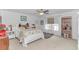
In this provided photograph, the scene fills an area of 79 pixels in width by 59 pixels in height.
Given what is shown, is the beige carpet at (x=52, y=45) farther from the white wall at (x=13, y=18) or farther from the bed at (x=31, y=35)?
the white wall at (x=13, y=18)

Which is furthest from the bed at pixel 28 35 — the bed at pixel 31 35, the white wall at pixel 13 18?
the white wall at pixel 13 18

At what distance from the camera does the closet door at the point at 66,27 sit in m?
1.58

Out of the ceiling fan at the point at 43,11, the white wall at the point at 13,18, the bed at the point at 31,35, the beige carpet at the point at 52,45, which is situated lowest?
the beige carpet at the point at 52,45

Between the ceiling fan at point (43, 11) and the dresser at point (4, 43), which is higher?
the ceiling fan at point (43, 11)

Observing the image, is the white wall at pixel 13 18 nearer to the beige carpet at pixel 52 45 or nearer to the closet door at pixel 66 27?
the beige carpet at pixel 52 45

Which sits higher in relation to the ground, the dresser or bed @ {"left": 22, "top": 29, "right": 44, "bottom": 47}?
bed @ {"left": 22, "top": 29, "right": 44, "bottom": 47}

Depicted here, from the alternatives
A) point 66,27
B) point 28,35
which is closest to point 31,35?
point 28,35

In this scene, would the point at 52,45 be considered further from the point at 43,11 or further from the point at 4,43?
the point at 4,43

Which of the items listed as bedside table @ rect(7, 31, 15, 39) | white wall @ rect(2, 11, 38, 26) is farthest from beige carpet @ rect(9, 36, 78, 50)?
white wall @ rect(2, 11, 38, 26)

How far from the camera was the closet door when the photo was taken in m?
1.58

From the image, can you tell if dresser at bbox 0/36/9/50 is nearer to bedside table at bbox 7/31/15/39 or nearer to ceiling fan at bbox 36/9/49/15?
bedside table at bbox 7/31/15/39

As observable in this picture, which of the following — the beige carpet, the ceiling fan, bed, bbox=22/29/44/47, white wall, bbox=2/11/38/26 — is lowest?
the beige carpet
